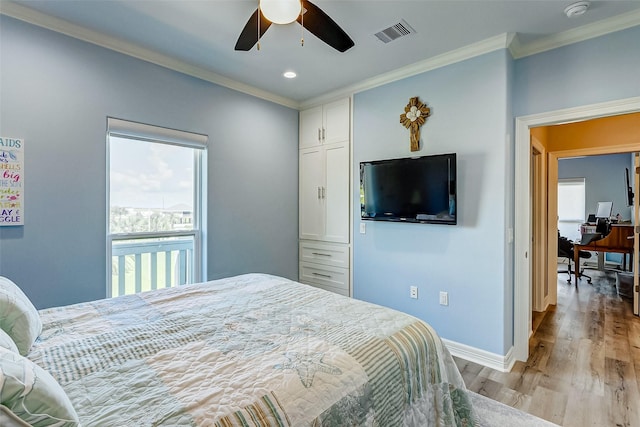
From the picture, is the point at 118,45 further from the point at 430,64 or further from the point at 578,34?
the point at 578,34

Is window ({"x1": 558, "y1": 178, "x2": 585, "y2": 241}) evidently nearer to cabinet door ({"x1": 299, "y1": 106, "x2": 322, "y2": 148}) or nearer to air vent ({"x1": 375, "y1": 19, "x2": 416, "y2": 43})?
cabinet door ({"x1": 299, "y1": 106, "x2": 322, "y2": 148})

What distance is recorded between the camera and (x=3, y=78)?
2117 mm

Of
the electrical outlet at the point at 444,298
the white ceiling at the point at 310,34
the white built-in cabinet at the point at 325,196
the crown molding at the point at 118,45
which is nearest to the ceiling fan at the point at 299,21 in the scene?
the white ceiling at the point at 310,34

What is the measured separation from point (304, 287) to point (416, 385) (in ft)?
3.22

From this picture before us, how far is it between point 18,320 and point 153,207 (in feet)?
6.06

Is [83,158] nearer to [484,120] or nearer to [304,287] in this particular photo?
[304,287]

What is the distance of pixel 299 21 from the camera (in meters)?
1.89

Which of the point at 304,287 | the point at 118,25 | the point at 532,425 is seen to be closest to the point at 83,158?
the point at 118,25

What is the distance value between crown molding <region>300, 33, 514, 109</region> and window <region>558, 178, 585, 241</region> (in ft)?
20.9

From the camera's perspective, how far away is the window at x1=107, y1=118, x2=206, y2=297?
2.69 metres

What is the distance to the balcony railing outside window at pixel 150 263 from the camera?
2725 millimetres

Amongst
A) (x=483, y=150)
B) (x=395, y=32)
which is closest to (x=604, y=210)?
(x=483, y=150)

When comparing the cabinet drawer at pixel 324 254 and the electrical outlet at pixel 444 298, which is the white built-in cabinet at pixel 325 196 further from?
the electrical outlet at pixel 444 298

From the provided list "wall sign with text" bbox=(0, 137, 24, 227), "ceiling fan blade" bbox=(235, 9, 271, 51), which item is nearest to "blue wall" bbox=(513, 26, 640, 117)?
"ceiling fan blade" bbox=(235, 9, 271, 51)
